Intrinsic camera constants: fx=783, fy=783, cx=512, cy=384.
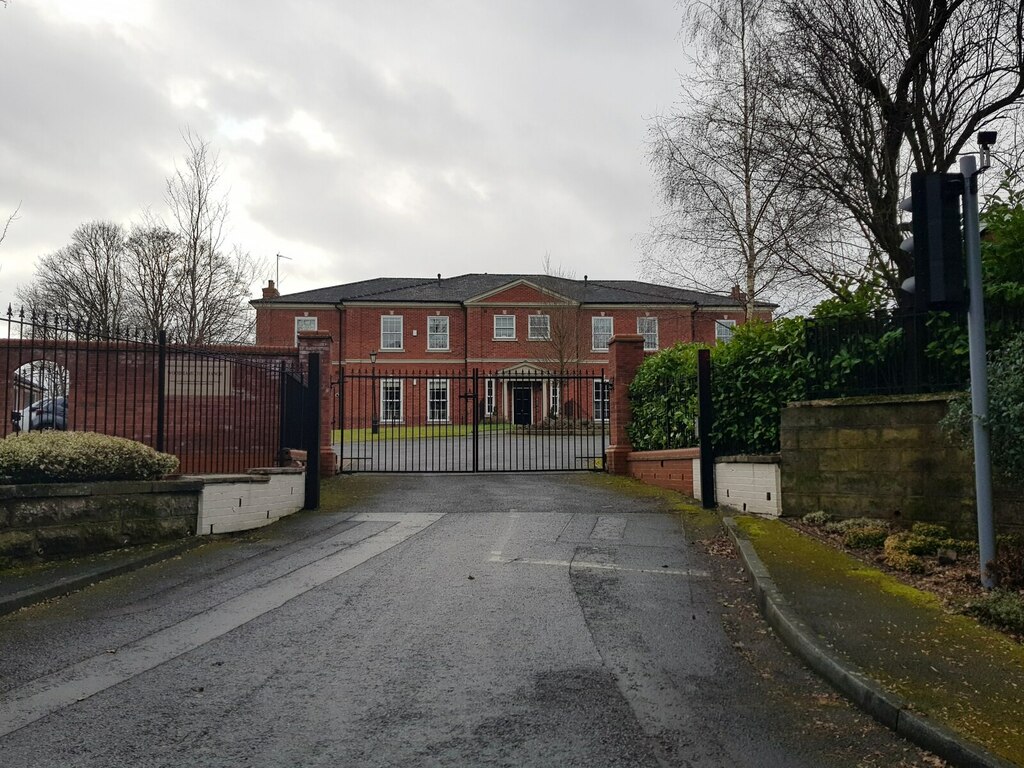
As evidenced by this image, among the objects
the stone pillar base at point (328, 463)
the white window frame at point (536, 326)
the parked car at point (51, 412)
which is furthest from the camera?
the white window frame at point (536, 326)

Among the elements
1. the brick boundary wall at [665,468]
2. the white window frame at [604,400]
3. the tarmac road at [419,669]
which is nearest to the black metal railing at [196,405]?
the tarmac road at [419,669]

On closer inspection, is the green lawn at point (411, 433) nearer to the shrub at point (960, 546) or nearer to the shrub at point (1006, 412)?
the shrub at point (960, 546)

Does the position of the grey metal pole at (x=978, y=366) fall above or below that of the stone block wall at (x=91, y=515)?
above

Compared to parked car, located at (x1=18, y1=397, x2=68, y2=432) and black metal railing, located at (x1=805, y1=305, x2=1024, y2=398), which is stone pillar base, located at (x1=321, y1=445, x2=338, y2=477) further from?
black metal railing, located at (x1=805, y1=305, x2=1024, y2=398)

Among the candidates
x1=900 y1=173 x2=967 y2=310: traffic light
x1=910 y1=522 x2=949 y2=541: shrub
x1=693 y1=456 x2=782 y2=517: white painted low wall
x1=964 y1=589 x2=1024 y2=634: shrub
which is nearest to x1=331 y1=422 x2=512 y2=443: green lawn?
x1=693 y1=456 x2=782 y2=517: white painted low wall

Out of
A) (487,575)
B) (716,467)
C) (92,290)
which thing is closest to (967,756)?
(487,575)

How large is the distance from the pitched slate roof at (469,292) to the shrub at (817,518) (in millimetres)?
33886

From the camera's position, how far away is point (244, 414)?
38.3 feet

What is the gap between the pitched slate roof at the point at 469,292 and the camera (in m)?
45.6

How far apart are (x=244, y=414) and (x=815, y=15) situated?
11.3m

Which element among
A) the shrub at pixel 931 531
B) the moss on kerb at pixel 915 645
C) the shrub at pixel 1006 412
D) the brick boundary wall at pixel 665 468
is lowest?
the moss on kerb at pixel 915 645

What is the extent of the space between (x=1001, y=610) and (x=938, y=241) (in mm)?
2557

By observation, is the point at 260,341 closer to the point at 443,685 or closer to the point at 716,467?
the point at 716,467

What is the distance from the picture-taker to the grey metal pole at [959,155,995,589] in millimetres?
5586
